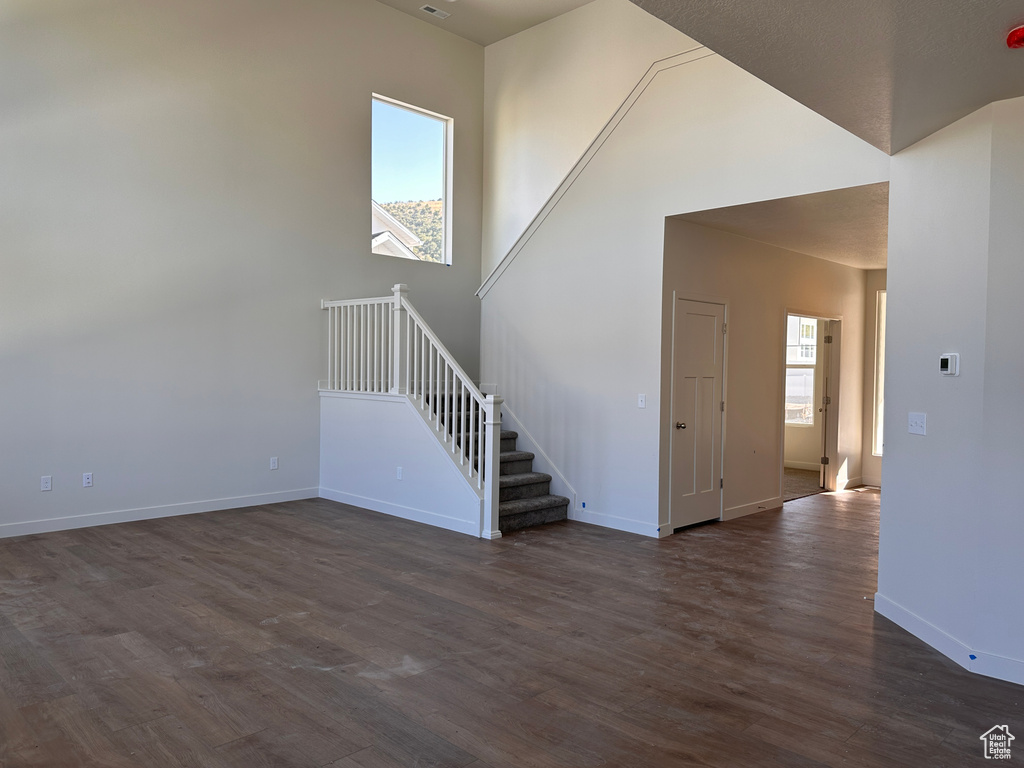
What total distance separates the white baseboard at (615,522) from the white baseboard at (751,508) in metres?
1.04

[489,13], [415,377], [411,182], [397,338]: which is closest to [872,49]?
[415,377]

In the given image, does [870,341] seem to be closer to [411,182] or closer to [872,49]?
[411,182]

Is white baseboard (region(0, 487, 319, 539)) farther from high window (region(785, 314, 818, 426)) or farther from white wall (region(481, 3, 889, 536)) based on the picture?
high window (region(785, 314, 818, 426))

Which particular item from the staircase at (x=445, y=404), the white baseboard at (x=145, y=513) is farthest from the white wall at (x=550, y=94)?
the white baseboard at (x=145, y=513)

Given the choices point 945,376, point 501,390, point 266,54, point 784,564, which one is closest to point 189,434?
point 501,390

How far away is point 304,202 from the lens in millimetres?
6793

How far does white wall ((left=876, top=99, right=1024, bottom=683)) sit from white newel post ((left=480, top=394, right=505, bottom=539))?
2742 millimetres

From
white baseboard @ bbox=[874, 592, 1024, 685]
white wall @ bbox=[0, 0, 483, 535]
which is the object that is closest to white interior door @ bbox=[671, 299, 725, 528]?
white baseboard @ bbox=[874, 592, 1024, 685]

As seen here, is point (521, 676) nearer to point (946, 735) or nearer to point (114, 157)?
point (946, 735)

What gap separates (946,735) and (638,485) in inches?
131

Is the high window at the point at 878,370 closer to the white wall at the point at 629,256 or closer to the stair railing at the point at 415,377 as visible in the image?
the white wall at the point at 629,256

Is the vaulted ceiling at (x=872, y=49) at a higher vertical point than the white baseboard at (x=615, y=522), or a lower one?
higher

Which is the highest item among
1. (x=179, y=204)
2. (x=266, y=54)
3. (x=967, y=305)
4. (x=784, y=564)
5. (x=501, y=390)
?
(x=266, y=54)

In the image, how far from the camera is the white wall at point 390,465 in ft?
19.0
